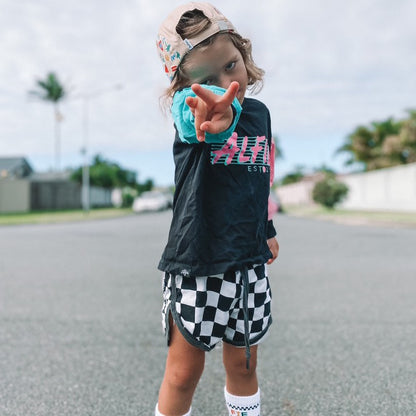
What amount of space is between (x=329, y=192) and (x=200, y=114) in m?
27.6

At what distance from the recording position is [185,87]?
1.53 metres

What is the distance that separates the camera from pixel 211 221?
154 centimetres

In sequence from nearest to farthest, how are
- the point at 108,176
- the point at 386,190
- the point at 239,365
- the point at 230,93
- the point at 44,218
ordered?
1. the point at 230,93
2. the point at 239,365
3. the point at 44,218
4. the point at 386,190
5. the point at 108,176

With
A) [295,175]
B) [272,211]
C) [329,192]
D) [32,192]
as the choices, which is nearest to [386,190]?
[329,192]

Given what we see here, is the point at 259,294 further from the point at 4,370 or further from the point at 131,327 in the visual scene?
the point at 131,327

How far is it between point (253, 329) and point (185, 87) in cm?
79

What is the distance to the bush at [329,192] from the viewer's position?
91.2ft

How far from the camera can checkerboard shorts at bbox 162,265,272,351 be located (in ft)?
4.97

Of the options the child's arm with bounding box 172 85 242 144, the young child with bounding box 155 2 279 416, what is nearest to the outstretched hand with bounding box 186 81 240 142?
the child's arm with bounding box 172 85 242 144

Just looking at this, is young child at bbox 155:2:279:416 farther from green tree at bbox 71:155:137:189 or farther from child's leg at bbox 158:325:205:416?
green tree at bbox 71:155:137:189

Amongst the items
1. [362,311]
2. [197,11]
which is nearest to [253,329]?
[197,11]

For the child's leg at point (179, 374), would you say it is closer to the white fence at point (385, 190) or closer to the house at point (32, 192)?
the white fence at point (385, 190)

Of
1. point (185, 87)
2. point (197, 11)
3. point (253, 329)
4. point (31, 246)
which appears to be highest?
point (197, 11)

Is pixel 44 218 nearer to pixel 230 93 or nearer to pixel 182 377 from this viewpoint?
pixel 182 377
